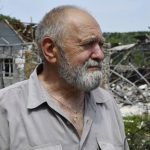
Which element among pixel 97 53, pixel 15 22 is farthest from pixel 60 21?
pixel 15 22

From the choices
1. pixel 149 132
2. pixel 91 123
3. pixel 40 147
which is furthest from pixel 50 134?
pixel 149 132

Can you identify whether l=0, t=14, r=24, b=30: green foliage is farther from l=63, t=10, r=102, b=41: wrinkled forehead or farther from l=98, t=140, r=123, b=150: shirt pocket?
l=98, t=140, r=123, b=150: shirt pocket

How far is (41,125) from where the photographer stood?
259cm

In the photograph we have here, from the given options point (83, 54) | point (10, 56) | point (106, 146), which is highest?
point (83, 54)

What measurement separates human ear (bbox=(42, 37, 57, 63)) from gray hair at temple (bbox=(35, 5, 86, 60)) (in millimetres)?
26

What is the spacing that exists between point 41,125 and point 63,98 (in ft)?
0.77

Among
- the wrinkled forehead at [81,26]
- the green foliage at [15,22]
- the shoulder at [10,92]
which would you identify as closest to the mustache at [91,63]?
the wrinkled forehead at [81,26]

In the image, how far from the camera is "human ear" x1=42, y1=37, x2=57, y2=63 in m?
2.76

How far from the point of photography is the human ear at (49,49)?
2.76 meters

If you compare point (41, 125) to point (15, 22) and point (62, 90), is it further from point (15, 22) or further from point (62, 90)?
point (15, 22)

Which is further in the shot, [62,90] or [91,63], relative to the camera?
[62,90]

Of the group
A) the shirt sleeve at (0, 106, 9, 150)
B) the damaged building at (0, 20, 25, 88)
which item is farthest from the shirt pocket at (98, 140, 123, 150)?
the damaged building at (0, 20, 25, 88)

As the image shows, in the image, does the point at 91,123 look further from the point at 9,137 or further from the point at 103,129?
the point at 9,137

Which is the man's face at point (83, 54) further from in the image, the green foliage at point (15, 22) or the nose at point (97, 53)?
the green foliage at point (15, 22)
